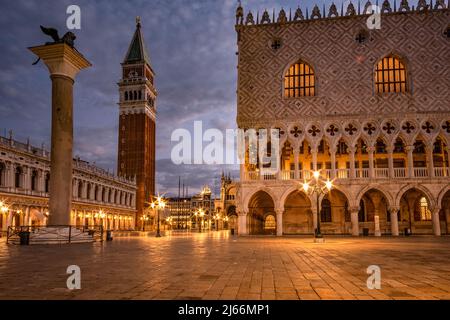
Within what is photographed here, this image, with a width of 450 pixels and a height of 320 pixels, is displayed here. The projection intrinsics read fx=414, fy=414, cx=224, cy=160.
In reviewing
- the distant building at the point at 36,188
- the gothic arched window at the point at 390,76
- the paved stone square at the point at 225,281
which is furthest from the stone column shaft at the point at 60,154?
the gothic arched window at the point at 390,76

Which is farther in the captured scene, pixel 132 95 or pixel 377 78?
pixel 132 95

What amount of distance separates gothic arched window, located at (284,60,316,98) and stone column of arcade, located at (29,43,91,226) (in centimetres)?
1897

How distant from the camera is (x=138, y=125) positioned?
92125 mm

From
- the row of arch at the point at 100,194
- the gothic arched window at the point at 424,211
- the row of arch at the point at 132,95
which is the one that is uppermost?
the row of arch at the point at 132,95

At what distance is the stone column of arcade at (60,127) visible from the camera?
19.5 m

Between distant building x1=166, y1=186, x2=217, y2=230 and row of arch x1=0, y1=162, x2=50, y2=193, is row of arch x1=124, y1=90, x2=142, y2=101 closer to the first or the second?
row of arch x1=0, y1=162, x2=50, y2=193

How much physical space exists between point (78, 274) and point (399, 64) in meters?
32.4

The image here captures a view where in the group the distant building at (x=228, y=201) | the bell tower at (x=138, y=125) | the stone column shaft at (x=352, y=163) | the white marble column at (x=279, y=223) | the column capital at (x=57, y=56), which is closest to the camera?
the column capital at (x=57, y=56)

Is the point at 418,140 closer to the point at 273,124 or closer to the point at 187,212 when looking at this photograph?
the point at 273,124

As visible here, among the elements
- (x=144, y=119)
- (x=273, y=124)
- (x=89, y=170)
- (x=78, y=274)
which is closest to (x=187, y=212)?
(x=144, y=119)

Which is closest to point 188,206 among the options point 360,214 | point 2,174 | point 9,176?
point 9,176

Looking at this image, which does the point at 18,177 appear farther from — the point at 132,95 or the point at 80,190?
the point at 132,95

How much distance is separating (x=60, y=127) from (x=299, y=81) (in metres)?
21.0

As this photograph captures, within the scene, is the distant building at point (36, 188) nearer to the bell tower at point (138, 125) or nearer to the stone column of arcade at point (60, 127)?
the bell tower at point (138, 125)
